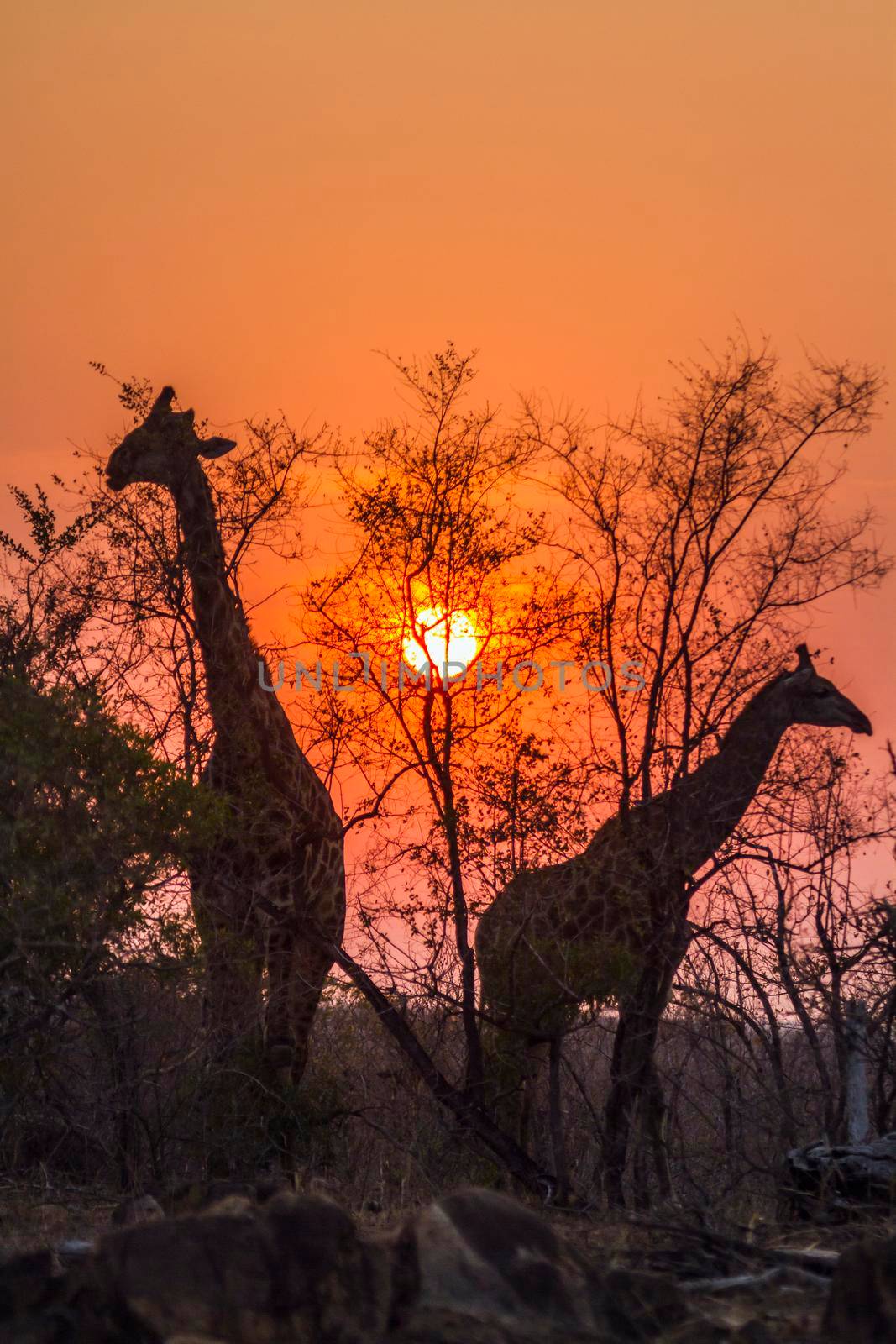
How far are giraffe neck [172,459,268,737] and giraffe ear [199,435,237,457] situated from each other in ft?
0.48

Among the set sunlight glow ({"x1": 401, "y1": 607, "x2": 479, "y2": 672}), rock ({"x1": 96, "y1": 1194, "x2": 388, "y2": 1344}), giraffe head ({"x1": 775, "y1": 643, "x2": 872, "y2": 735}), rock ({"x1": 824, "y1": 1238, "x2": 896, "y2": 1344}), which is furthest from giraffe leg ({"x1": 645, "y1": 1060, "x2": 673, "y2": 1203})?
rock ({"x1": 96, "y1": 1194, "x2": 388, "y2": 1344})

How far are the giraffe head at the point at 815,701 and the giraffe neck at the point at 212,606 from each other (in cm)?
478

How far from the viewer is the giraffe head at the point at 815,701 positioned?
1235 centimetres

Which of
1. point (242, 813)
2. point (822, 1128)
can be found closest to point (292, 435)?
point (242, 813)

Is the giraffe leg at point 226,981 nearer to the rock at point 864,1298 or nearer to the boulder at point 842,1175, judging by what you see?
the boulder at point 842,1175

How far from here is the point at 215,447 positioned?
12.8 m

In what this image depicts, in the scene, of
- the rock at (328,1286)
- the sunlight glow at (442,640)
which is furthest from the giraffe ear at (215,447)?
the rock at (328,1286)

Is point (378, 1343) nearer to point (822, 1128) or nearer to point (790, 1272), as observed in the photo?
point (790, 1272)

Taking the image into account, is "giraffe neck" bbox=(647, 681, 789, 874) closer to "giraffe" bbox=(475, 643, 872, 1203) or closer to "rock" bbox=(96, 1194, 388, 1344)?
"giraffe" bbox=(475, 643, 872, 1203)

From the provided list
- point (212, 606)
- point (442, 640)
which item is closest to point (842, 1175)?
point (442, 640)

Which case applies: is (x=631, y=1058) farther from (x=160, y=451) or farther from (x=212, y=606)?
(x=160, y=451)

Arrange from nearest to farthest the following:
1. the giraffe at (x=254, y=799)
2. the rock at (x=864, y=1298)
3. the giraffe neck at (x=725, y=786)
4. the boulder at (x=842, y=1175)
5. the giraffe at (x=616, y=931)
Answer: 1. the rock at (x=864, y=1298)
2. the boulder at (x=842, y=1175)
3. the giraffe at (x=616, y=931)
4. the giraffe neck at (x=725, y=786)
5. the giraffe at (x=254, y=799)

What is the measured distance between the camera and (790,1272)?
3.99 metres

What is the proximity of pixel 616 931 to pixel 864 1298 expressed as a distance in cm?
828
